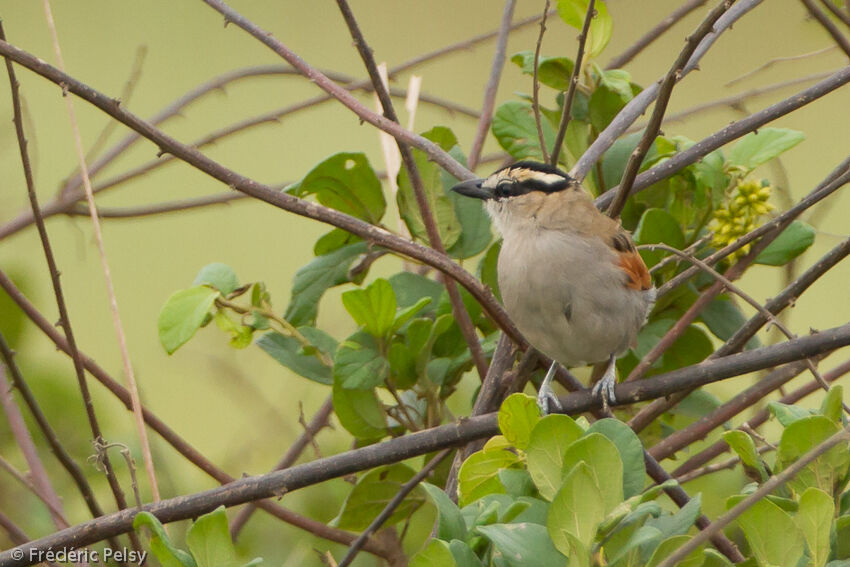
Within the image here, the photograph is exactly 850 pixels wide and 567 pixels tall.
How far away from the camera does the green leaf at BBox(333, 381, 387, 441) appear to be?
4.77 ft

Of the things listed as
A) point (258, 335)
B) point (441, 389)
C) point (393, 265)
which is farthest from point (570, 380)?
point (393, 265)

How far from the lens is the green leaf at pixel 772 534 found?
818mm

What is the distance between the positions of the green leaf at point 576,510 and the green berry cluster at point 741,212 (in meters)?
0.86

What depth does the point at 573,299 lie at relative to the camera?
1.66 metres

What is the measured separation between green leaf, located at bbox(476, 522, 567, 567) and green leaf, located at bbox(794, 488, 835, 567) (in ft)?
0.65

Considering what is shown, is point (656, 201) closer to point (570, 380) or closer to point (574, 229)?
point (574, 229)

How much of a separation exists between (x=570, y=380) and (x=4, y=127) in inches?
59.1

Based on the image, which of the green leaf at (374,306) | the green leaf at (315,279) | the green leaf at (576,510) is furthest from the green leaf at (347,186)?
the green leaf at (576,510)

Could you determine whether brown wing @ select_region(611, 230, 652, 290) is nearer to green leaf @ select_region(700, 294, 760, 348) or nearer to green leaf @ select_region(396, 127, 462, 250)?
green leaf @ select_region(700, 294, 760, 348)

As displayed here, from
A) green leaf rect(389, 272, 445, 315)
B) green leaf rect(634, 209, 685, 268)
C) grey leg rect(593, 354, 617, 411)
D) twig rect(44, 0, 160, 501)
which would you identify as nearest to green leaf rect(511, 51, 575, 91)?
green leaf rect(634, 209, 685, 268)

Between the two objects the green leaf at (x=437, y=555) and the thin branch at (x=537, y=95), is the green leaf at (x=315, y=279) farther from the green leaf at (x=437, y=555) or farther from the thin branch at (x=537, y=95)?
the green leaf at (x=437, y=555)

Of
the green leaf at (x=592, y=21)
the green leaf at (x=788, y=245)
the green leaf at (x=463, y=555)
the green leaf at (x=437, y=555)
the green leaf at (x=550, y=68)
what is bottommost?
the green leaf at (x=463, y=555)

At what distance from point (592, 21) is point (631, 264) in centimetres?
40

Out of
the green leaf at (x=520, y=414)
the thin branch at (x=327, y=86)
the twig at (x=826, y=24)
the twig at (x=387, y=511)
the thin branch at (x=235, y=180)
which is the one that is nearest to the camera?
the green leaf at (x=520, y=414)
